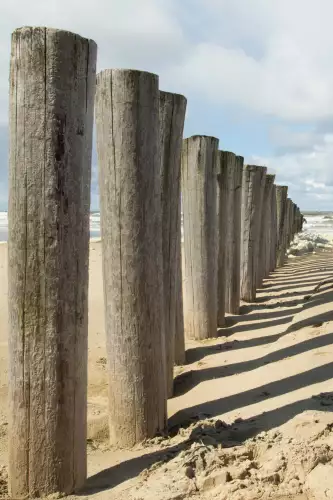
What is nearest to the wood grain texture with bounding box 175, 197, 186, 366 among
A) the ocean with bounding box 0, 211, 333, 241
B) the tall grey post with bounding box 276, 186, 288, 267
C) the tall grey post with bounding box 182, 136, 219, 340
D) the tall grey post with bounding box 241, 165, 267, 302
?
the tall grey post with bounding box 182, 136, 219, 340

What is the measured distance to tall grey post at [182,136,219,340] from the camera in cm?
605

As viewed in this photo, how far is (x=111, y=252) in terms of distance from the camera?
12.0 ft

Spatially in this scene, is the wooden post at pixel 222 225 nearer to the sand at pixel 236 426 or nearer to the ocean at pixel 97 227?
the sand at pixel 236 426

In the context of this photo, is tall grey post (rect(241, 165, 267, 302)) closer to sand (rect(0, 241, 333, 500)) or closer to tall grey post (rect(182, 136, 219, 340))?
sand (rect(0, 241, 333, 500))

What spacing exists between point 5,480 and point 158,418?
103 cm

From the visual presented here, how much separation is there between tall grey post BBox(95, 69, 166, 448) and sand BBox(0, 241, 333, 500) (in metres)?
0.28

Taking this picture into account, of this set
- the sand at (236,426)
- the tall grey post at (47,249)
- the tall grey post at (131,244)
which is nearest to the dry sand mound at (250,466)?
the sand at (236,426)

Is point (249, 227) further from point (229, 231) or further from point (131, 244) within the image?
point (131, 244)

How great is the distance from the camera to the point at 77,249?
2896 millimetres

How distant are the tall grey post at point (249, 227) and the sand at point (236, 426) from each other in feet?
8.33

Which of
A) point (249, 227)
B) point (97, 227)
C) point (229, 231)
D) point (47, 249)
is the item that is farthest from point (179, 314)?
point (97, 227)

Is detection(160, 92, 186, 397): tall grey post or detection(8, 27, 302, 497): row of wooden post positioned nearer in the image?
detection(8, 27, 302, 497): row of wooden post

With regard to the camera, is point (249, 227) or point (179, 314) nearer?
point (179, 314)

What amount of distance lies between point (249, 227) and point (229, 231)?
5.12 feet
